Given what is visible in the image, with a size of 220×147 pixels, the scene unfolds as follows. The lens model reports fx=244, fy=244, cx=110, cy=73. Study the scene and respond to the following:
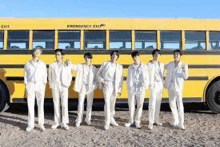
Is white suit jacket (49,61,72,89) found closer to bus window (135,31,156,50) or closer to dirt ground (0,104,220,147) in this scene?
dirt ground (0,104,220,147)

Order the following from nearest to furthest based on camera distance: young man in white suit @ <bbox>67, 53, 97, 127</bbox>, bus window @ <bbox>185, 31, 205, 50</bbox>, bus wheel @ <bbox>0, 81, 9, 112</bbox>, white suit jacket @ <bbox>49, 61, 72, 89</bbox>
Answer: white suit jacket @ <bbox>49, 61, 72, 89</bbox>
young man in white suit @ <bbox>67, 53, 97, 127</bbox>
bus wheel @ <bbox>0, 81, 9, 112</bbox>
bus window @ <bbox>185, 31, 205, 50</bbox>

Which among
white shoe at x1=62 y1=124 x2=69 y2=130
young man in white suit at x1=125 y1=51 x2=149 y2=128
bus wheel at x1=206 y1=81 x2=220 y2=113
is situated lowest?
white shoe at x1=62 y1=124 x2=69 y2=130

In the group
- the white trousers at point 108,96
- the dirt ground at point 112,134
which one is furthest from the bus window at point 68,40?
the dirt ground at point 112,134

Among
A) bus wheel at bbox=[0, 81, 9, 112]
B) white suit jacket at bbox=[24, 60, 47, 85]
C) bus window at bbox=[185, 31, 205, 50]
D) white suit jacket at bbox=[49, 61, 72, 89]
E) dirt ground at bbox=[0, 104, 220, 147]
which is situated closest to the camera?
dirt ground at bbox=[0, 104, 220, 147]

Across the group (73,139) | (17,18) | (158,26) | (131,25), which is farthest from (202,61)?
(17,18)

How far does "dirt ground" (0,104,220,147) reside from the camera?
13.9ft

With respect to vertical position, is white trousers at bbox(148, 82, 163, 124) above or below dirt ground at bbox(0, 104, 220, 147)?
above

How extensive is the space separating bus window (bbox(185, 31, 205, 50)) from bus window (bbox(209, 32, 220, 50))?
0.20 m

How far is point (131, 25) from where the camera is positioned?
20.9ft

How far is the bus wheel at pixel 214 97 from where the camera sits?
21.2 feet

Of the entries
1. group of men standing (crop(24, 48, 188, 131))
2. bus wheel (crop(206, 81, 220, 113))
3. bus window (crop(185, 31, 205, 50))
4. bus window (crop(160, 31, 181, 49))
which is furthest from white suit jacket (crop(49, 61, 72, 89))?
bus wheel (crop(206, 81, 220, 113))

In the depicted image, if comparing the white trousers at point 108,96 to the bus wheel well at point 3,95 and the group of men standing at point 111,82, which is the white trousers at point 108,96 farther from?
the bus wheel well at point 3,95

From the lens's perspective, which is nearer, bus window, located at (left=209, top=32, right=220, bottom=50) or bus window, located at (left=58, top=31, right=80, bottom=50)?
bus window, located at (left=58, top=31, right=80, bottom=50)

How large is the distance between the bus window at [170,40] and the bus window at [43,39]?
9.37ft
